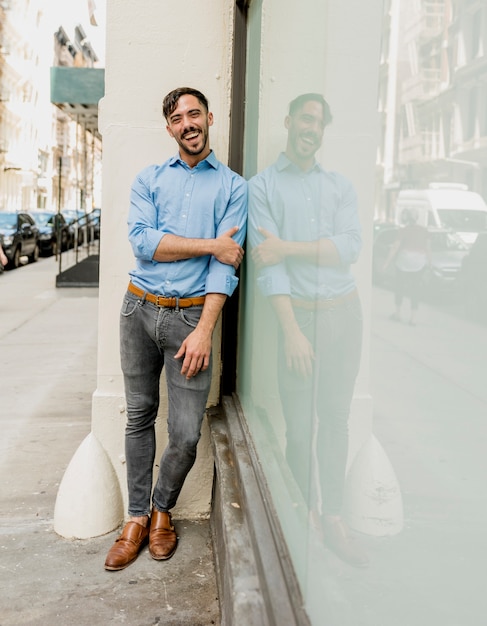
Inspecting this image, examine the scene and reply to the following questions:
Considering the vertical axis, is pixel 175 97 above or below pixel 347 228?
above

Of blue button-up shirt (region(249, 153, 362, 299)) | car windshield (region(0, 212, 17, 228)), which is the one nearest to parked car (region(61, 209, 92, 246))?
car windshield (region(0, 212, 17, 228))

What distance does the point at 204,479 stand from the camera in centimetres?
412

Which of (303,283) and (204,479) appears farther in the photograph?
(204,479)

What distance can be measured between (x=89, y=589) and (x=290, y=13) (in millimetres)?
2519

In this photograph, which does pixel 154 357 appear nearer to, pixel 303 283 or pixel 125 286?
pixel 125 286

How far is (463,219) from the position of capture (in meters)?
1.03

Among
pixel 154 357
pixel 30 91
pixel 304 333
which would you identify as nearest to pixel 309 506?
pixel 304 333

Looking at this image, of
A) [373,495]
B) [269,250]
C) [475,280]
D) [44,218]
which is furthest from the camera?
[44,218]

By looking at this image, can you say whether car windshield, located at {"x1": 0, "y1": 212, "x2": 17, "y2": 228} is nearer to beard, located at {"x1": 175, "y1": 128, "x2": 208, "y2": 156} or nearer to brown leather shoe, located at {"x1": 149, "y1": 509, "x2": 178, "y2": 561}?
brown leather shoe, located at {"x1": 149, "y1": 509, "x2": 178, "y2": 561}

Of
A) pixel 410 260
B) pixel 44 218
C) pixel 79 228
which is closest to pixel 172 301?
pixel 410 260

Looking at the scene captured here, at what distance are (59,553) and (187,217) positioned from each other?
1767 mm

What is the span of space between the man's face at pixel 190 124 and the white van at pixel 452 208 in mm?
2196

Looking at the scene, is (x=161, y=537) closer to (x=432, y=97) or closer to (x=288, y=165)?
(x=288, y=165)

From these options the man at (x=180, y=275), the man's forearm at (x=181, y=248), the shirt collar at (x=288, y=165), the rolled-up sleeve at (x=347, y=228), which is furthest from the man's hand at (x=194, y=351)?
the rolled-up sleeve at (x=347, y=228)
